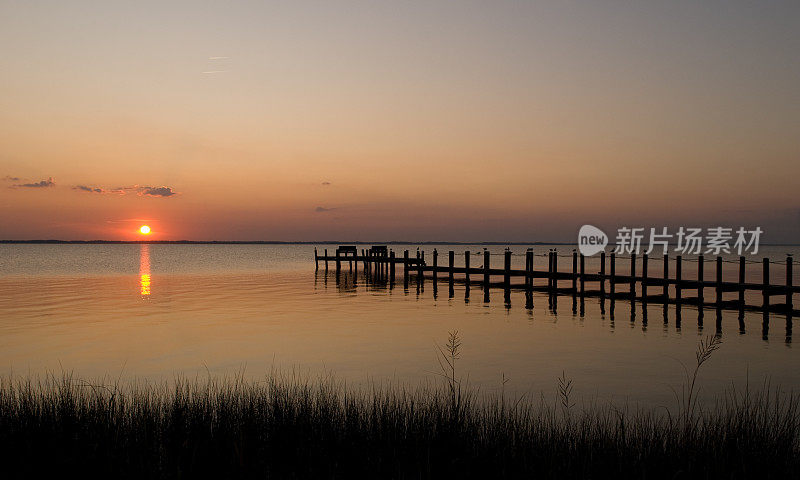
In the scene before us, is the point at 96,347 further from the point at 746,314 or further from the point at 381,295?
the point at 746,314

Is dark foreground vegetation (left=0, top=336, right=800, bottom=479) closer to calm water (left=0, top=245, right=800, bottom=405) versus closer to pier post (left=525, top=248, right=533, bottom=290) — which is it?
calm water (left=0, top=245, right=800, bottom=405)

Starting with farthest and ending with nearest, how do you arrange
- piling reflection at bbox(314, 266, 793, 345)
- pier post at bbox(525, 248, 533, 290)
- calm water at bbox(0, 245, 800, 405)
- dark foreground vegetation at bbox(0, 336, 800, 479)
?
pier post at bbox(525, 248, 533, 290), piling reflection at bbox(314, 266, 793, 345), calm water at bbox(0, 245, 800, 405), dark foreground vegetation at bbox(0, 336, 800, 479)

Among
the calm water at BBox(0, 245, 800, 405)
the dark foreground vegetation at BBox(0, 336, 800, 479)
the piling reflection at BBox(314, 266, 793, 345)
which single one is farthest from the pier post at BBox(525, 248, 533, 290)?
the dark foreground vegetation at BBox(0, 336, 800, 479)

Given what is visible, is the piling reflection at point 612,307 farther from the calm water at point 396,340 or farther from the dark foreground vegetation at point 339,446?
the dark foreground vegetation at point 339,446

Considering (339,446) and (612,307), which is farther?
(612,307)

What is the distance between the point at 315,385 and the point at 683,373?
28.6 ft

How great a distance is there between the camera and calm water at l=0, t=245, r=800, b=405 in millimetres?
15031

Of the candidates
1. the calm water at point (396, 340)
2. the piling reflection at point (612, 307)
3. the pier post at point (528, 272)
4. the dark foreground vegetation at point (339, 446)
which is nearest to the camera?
the dark foreground vegetation at point (339, 446)

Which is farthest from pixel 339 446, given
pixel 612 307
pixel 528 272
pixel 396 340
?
pixel 528 272

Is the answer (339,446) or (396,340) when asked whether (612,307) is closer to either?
(396,340)

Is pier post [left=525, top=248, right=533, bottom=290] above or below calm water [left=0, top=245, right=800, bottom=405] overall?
above

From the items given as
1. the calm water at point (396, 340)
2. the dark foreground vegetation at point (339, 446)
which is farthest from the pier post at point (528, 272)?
the dark foreground vegetation at point (339, 446)

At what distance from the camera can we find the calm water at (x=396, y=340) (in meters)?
15.0

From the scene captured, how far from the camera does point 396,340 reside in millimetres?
19781
